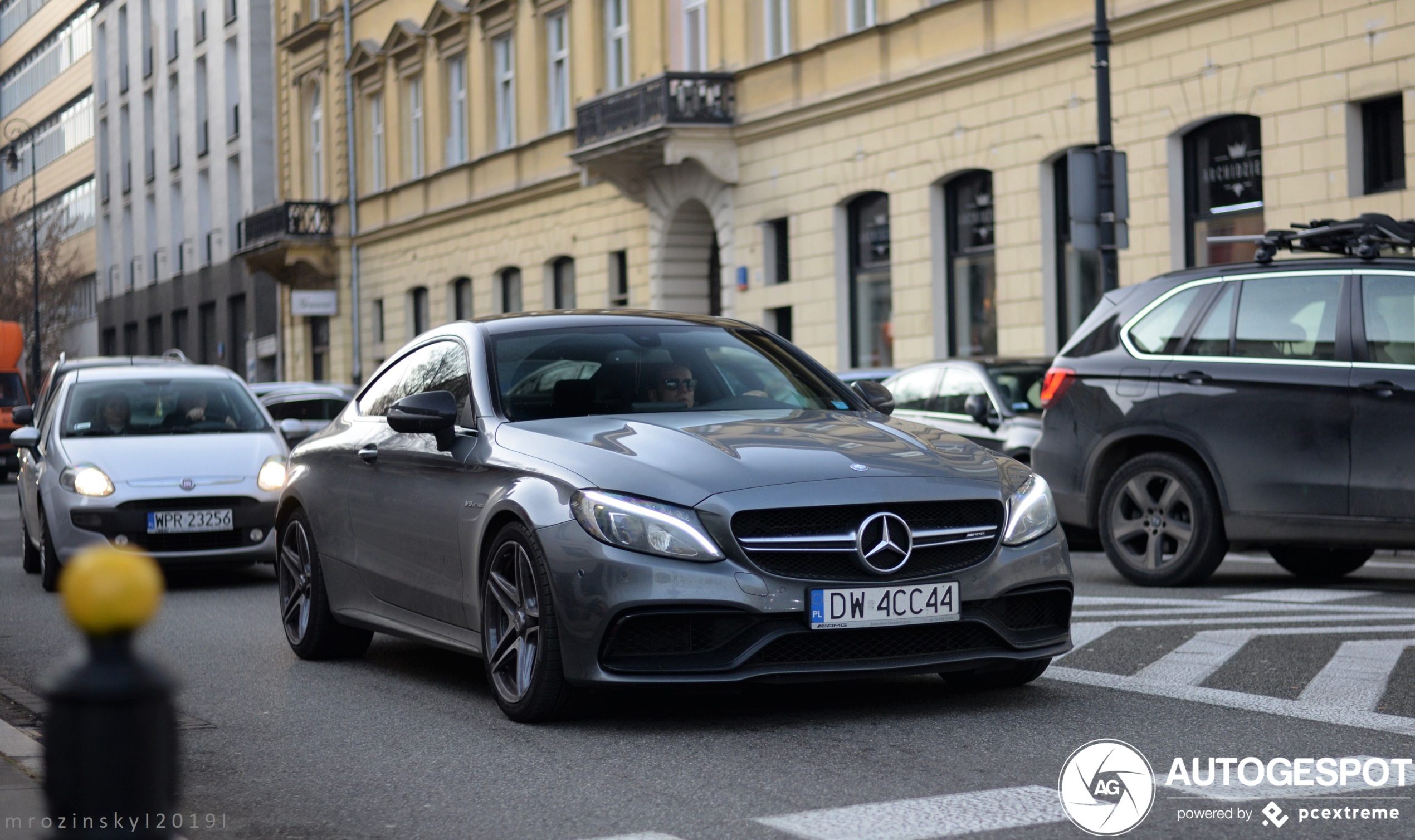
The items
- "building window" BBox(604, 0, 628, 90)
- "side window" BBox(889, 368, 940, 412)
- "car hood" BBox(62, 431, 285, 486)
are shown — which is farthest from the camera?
"building window" BBox(604, 0, 628, 90)

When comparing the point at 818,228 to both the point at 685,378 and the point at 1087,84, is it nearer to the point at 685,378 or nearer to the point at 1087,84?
the point at 1087,84

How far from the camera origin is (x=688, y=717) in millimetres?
6523

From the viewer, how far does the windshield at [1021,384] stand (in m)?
15.5

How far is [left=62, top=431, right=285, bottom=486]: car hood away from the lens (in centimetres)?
1266

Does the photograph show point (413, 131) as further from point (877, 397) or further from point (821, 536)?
point (821, 536)

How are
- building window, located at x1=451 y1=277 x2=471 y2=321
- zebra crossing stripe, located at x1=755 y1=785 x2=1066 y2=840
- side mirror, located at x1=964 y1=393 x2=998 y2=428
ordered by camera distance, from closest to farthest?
zebra crossing stripe, located at x1=755 y1=785 x2=1066 y2=840
side mirror, located at x1=964 y1=393 x2=998 y2=428
building window, located at x1=451 y1=277 x2=471 y2=321

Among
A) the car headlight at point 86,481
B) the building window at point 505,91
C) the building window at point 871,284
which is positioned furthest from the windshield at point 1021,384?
the building window at point 505,91

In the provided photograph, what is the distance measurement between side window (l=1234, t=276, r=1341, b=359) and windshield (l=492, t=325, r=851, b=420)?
3733 millimetres

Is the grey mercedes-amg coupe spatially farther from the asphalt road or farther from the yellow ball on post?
the yellow ball on post

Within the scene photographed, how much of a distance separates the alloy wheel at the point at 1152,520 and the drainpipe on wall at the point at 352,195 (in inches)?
1360

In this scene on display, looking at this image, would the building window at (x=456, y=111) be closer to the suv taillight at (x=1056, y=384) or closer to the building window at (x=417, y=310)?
the building window at (x=417, y=310)

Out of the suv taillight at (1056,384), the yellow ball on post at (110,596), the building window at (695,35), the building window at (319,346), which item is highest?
the building window at (695,35)

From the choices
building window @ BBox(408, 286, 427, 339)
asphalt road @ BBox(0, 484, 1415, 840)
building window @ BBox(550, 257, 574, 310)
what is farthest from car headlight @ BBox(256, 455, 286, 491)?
building window @ BBox(408, 286, 427, 339)

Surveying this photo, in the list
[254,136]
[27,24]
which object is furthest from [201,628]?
[27,24]
